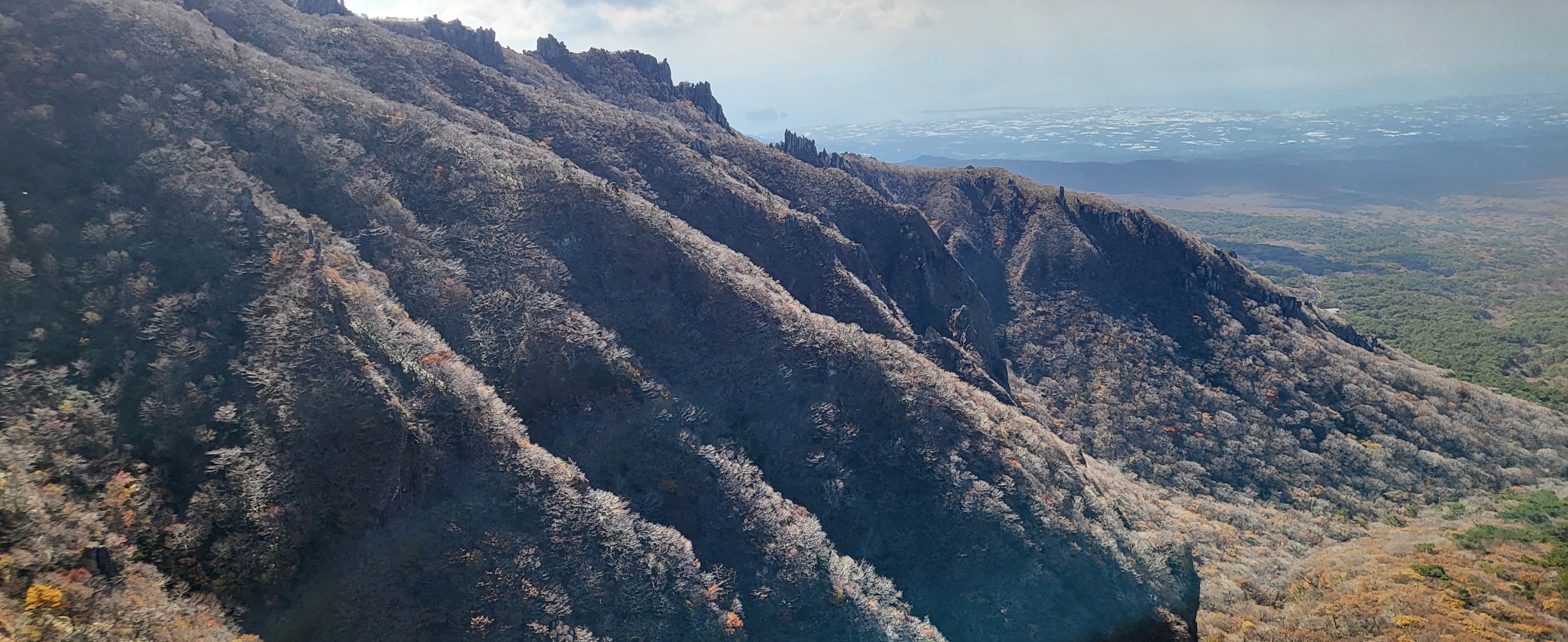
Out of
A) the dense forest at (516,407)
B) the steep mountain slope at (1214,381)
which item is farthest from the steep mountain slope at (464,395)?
the steep mountain slope at (1214,381)

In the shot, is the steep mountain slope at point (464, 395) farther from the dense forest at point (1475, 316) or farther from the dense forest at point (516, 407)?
the dense forest at point (1475, 316)

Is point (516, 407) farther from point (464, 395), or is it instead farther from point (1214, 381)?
point (1214, 381)

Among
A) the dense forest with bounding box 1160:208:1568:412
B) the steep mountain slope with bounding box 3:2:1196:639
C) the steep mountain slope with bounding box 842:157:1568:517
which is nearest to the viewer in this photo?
the steep mountain slope with bounding box 3:2:1196:639

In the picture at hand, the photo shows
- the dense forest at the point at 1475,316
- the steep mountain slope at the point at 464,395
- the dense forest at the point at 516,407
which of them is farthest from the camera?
the dense forest at the point at 1475,316

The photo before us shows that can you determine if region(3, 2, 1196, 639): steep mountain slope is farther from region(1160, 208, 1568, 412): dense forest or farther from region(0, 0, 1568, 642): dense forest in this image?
region(1160, 208, 1568, 412): dense forest

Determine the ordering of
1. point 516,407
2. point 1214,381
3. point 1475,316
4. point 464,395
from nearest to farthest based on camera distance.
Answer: point 464,395 < point 516,407 < point 1214,381 < point 1475,316

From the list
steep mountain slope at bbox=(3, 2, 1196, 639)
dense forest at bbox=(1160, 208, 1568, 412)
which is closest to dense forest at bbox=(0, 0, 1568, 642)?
steep mountain slope at bbox=(3, 2, 1196, 639)

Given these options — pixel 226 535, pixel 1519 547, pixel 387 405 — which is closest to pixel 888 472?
pixel 387 405

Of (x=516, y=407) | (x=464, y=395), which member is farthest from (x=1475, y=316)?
(x=464, y=395)

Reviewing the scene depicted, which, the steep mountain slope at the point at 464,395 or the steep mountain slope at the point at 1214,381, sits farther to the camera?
the steep mountain slope at the point at 1214,381
